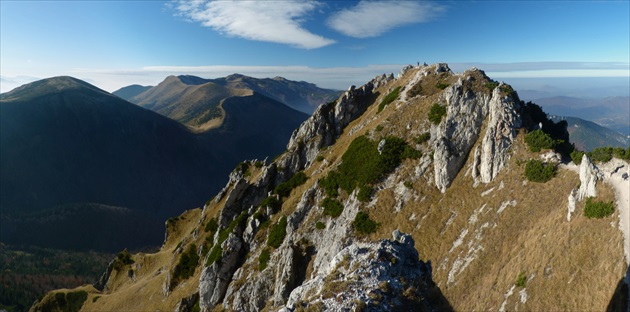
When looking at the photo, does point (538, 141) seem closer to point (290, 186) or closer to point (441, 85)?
point (441, 85)

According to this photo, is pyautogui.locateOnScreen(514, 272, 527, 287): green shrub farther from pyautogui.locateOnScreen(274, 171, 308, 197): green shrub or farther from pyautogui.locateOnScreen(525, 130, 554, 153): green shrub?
pyautogui.locateOnScreen(274, 171, 308, 197): green shrub

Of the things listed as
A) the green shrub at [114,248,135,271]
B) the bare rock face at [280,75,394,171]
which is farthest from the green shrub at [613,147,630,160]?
the green shrub at [114,248,135,271]

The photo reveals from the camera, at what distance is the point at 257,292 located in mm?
56062

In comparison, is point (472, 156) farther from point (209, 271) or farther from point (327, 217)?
point (209, 271)

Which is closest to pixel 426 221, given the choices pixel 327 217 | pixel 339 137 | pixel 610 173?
pixel 327 217

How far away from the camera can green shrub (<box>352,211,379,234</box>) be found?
4962 cm

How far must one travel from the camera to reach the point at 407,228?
4722cm

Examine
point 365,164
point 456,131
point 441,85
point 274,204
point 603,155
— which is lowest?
point 274,204

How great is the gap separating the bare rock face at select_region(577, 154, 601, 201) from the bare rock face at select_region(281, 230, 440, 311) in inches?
925

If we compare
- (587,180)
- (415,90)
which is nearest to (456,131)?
(587,180)

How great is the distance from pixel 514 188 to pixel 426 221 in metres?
12.1

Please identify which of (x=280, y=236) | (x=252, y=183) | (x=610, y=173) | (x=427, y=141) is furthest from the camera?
(x=252, y=183)

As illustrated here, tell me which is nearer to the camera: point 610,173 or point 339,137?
point 610,173

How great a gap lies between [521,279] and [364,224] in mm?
22739
